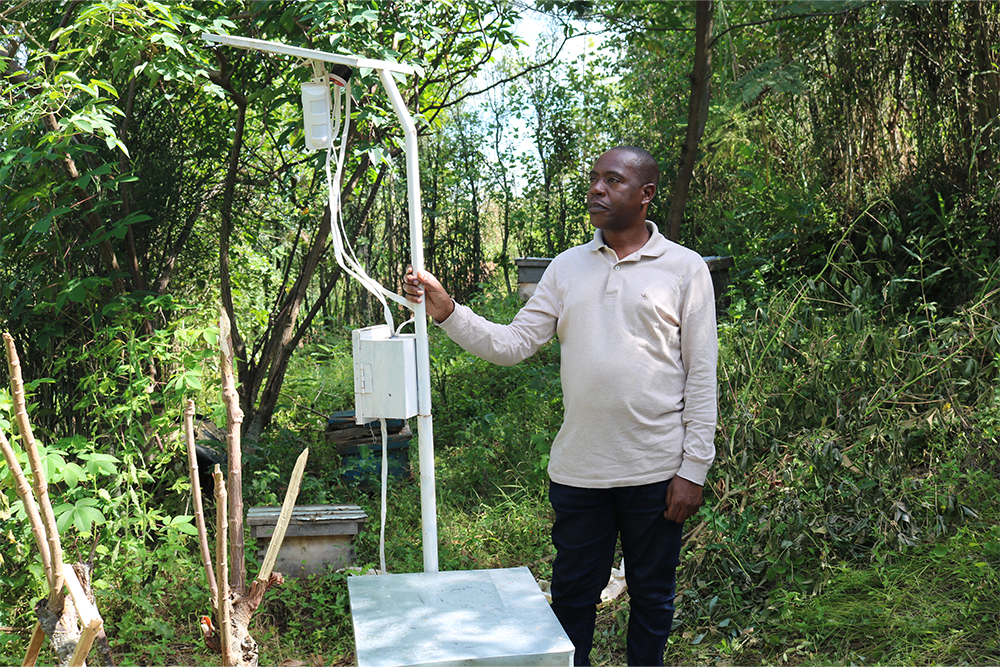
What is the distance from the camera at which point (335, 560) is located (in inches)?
123

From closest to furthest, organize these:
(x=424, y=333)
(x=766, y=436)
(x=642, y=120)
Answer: (x=424, y=333) < (x=766, y=436) < (x=642, y=120)

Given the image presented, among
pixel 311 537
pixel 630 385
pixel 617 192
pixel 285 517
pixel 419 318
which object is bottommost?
pixel 311 537

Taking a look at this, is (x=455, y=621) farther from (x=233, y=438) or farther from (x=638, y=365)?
(x=638, y=365)

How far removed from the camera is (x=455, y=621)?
1539 mm

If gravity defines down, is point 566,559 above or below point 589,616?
above

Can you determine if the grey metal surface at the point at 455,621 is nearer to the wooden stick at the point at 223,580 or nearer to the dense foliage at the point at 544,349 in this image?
the wooden stick at the point at 223,580

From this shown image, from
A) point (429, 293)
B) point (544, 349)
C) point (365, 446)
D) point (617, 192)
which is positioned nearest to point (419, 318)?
point (429, 293)

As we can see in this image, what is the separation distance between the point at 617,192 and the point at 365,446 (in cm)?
231

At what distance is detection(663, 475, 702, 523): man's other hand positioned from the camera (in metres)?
2.00

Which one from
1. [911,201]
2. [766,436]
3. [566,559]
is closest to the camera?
[566,559]

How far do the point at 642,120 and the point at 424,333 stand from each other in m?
5.44

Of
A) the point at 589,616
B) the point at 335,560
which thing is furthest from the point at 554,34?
the point at 589,616

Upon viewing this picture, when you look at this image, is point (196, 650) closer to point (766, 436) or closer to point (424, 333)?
point (424, 333)

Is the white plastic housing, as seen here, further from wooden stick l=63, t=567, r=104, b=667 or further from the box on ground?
the box on ground
